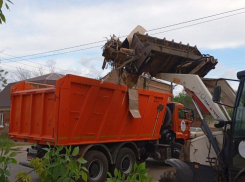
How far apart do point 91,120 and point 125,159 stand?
1835 millimetres

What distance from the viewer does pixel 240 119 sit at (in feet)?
14.5

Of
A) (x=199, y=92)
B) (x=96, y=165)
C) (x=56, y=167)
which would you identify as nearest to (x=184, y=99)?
(x=96, y=165)

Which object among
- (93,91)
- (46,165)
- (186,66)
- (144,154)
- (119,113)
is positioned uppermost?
(186,66)

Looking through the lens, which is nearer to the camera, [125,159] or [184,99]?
[125,159]

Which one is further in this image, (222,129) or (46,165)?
(222,129)

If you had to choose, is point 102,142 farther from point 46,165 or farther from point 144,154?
point 46,165

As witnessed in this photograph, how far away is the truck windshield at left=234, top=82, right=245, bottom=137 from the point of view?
14.4 ft

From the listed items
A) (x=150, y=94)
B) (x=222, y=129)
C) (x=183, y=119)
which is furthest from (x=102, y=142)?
(x=183, y=119)

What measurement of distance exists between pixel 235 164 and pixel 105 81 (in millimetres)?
3774

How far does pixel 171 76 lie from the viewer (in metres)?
6.02

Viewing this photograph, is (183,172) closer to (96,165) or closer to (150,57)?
(150,57)

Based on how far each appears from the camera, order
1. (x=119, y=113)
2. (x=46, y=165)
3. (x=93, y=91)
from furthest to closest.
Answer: (x=119, y=113)
(x=93, y=91)
(x=46, y=165)

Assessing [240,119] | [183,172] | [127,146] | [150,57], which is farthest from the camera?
[127,146]

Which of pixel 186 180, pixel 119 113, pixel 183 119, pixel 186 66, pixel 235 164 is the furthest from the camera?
pixel 183 119
